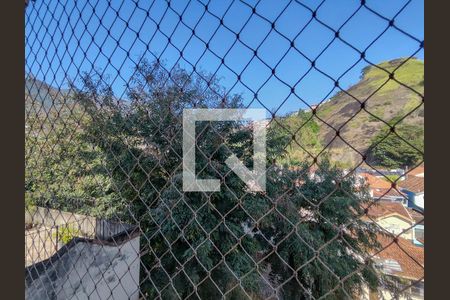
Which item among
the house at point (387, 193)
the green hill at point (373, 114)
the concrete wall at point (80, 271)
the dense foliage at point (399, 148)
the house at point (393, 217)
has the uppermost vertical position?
the green hill at point (373, 114)

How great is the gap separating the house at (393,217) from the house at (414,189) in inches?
1.3

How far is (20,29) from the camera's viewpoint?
0.91 metres

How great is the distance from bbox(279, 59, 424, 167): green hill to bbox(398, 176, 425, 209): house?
2.0 inches

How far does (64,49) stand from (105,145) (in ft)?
1.27

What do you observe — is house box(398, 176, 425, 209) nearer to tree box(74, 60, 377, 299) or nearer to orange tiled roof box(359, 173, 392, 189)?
orange tiled roof box(359, 173, 392, 189)

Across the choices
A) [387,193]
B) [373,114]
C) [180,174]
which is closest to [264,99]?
[373,114]

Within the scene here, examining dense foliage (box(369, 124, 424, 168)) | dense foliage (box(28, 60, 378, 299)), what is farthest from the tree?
dense foliage (box(369, 124, 424, 168))

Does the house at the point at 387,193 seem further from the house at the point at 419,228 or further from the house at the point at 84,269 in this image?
the house at the point at 84,269

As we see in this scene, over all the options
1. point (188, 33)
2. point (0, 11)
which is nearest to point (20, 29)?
point (0, 11)

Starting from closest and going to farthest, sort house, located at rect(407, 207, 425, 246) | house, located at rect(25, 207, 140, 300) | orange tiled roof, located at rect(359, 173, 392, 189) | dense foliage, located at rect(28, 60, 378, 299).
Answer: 1. house, located at rect(407, 207, 425, 246)
2. orange tiled roof, located at rect(359, 173, 392, 189)
3. dense foliage, located at rect(28, 60, 378, 299)
4. house, located at rect(25, 207, 140, 300)

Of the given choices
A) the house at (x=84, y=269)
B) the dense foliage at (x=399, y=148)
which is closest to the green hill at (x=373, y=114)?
the dense foliage at (x=399, y=148)

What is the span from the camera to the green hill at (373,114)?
459 mm

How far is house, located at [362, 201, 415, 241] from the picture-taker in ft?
1.60

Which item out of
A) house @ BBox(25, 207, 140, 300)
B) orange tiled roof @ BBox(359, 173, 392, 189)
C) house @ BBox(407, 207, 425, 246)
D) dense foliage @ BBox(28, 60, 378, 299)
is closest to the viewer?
house @ BBox(407, 207, 425, 246)
